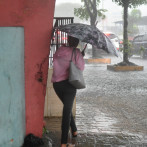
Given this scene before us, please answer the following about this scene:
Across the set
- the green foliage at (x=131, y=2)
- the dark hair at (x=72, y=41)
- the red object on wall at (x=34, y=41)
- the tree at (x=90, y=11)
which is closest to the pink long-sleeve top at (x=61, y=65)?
the dark hair at (x=72, y=41)

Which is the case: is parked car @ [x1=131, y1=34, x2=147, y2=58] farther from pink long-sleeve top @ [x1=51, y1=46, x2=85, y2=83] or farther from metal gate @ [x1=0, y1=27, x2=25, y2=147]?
metal gate @ [x1=0, y1=27, x2=25, y2=147]

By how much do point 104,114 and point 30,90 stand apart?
2.47 m

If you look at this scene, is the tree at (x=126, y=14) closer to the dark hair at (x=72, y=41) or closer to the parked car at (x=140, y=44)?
the parked car at (x=140, y=44)

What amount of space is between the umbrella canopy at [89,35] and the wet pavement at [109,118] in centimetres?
139

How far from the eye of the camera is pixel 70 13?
75375 millimetres

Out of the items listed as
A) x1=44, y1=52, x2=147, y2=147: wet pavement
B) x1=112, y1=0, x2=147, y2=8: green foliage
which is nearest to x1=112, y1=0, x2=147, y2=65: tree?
x1=112, y1=0, x2=147, y2=8: green foliage

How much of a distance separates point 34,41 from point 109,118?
2523 mm

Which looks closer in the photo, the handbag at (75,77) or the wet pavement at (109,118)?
the handbag at (75,77)

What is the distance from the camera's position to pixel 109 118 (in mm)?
5883

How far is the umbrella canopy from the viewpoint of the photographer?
377cm

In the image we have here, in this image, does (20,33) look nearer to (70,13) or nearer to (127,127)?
(127,127)

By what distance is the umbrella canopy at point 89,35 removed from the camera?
3770 mm

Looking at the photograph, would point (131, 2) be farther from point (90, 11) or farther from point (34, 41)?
point (34, 41)

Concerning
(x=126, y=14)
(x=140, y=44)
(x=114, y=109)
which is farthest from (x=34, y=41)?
(x=140, y=44)
